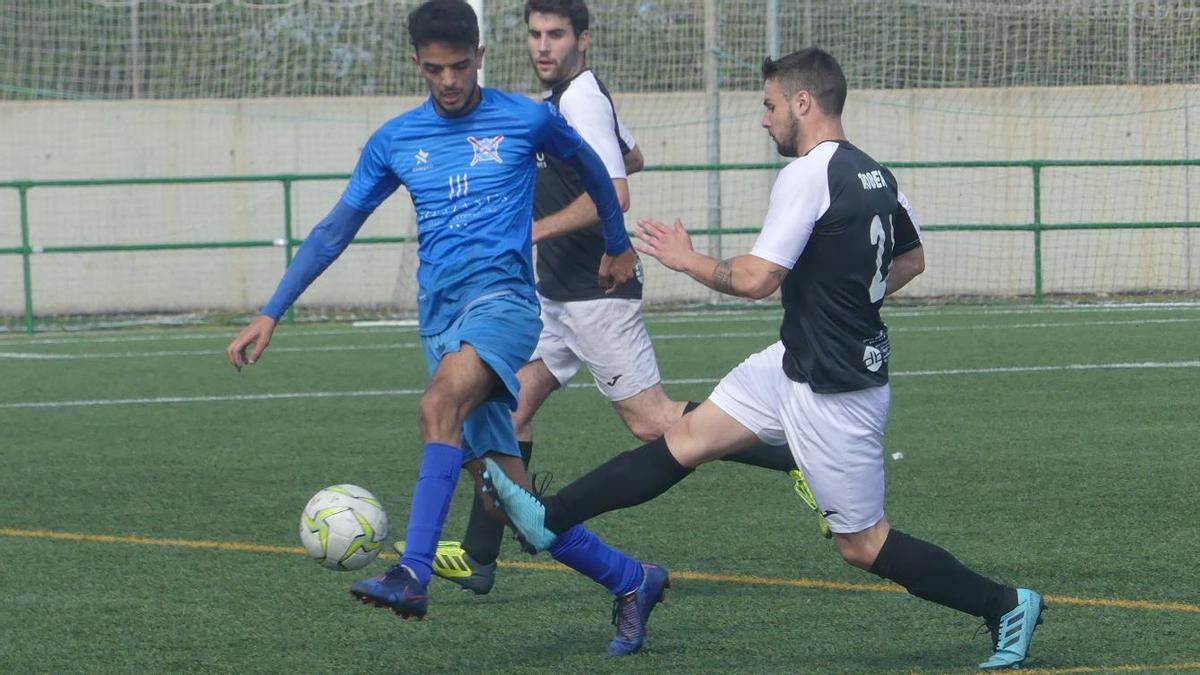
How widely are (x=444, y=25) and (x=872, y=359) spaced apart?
1631 mm

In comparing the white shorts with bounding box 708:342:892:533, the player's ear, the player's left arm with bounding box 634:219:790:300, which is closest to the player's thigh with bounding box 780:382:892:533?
the white shorts with bounding box 708:342:892:533

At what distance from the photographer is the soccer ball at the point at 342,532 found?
17.7ft

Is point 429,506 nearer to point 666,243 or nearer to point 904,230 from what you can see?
point 666,243

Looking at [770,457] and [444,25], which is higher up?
[444,25]

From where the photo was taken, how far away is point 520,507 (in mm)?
5270

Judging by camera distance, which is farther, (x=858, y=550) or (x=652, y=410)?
(x=652, y=410)

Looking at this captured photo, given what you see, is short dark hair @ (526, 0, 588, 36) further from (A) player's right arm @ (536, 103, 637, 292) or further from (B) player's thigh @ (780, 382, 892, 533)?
(B) player's thigh @ (780, 382, 892, 533)

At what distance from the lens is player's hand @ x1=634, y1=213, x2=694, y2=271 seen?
509 centimetres

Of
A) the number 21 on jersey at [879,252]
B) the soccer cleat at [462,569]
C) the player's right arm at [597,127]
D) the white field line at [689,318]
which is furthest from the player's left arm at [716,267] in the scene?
the white field line at [689,318]

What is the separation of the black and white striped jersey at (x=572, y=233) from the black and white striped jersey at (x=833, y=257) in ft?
5.75

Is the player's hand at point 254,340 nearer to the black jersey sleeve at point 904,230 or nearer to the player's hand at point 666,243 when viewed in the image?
the player's hand at point 666,243

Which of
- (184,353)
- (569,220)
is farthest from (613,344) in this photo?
(184,353)

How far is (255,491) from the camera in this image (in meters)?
8.51

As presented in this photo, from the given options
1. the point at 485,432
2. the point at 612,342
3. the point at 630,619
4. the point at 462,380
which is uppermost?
the point at 462,380
